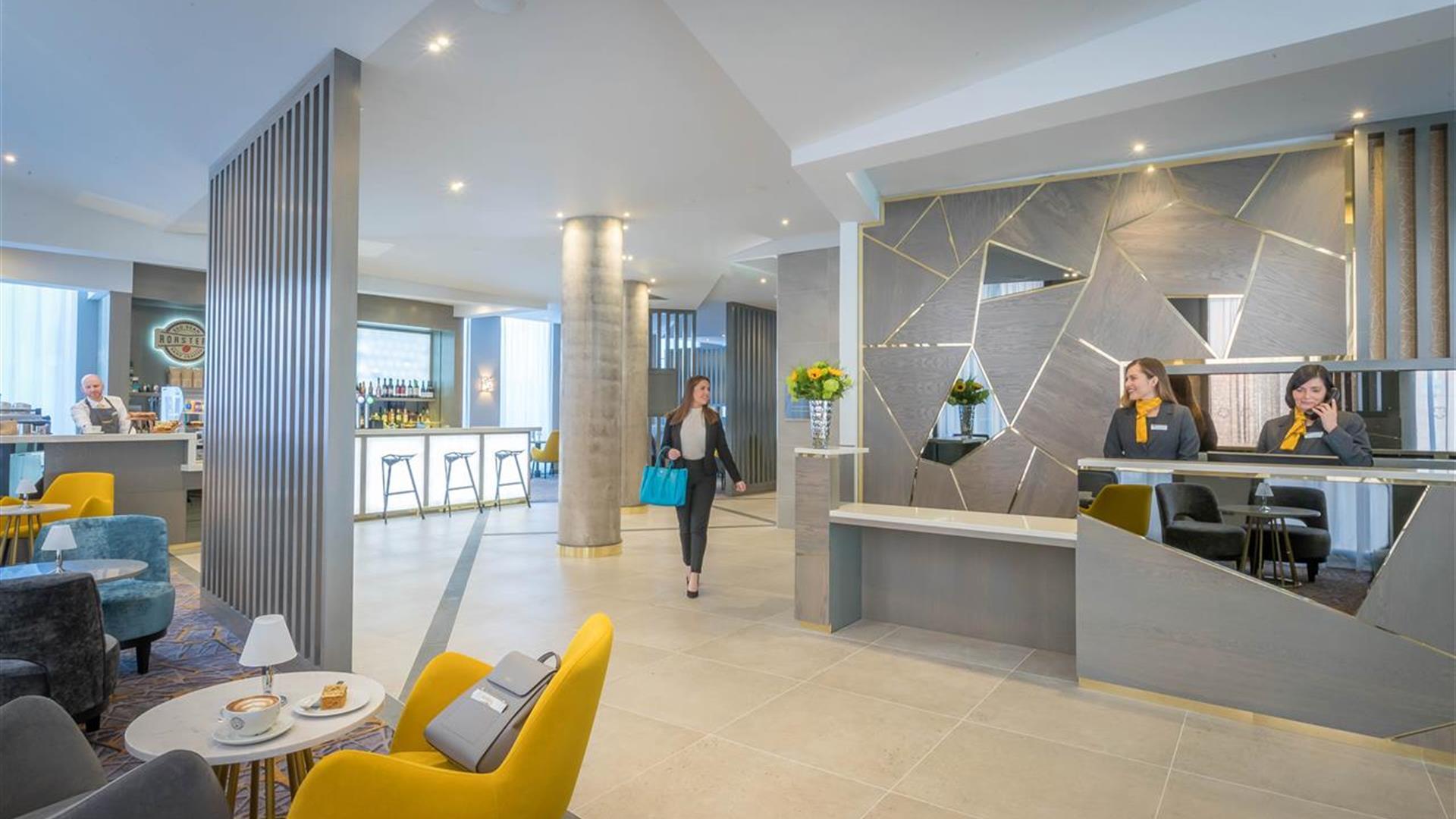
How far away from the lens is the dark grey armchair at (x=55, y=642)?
9.84ft

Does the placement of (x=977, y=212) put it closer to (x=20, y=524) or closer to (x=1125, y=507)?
(x=1125, y=507)

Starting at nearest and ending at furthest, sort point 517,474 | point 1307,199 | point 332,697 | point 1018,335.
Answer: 1. point 332,697
2. point 1307,199
3. point 1018,335
4. point 517,474

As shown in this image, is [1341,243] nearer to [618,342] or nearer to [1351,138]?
[1351,138]

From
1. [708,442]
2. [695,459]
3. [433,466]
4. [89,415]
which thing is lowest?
[433,466]

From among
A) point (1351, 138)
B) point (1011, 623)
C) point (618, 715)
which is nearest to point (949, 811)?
point (618, 715)

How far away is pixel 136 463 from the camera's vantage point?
24.5 ft

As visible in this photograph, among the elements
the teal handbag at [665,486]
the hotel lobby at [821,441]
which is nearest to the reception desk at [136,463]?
the hotel lobby at [821,441]

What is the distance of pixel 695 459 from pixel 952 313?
2.67 meters

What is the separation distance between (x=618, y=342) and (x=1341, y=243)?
20.5 ft

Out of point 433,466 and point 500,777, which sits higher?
point 433,466

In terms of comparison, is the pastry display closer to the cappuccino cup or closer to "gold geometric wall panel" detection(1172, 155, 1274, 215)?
the cappuccino cup

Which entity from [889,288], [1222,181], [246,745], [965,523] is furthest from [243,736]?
[1222,181]

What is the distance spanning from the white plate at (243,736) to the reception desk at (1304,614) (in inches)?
147

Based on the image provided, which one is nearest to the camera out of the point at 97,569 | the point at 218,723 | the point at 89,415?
the point at 218,723
